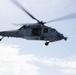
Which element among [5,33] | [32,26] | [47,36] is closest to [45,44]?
[47,36]

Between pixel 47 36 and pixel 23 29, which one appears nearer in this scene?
pixel 47 36

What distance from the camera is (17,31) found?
60500 millimetres

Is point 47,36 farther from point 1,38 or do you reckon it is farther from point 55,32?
point 1,38

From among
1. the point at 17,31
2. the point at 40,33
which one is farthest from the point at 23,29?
the point at 40,33

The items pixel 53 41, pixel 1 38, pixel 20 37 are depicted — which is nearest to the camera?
pixel 53 41

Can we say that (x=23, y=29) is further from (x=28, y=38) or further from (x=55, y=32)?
(x=55, y=32)

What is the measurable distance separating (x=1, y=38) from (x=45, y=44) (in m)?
13.5

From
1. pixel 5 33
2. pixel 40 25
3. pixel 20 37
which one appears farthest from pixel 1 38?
pixel 40 25

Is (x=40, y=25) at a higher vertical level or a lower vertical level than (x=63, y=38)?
higher

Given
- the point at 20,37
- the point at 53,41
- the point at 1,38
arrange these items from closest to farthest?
1. the point at 53,41
2. the point at 20,37
3. the point at 1,38

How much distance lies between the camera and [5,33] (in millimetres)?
61906

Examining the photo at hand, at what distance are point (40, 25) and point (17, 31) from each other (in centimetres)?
643

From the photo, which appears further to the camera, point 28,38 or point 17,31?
point 17,31

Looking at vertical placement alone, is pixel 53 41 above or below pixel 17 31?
below
